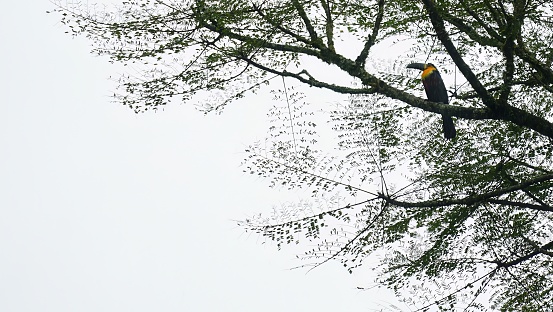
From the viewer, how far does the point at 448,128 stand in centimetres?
735

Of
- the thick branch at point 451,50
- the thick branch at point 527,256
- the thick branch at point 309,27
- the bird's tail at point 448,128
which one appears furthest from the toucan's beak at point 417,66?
the thick branch at point 527,256

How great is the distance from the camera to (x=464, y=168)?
22.8 feet

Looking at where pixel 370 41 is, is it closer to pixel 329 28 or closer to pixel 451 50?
pixel 329 28

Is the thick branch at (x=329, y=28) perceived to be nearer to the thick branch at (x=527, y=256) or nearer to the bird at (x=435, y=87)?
the bird at (x=435, y=87)

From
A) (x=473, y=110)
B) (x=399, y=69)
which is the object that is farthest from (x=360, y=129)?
(x=473, y=110)

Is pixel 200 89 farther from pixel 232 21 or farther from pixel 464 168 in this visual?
pixel 464 168

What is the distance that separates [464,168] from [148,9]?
3524mm

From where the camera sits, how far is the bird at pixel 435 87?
290 inches

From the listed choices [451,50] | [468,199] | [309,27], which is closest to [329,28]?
[309,27]

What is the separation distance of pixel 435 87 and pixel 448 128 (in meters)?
0.59

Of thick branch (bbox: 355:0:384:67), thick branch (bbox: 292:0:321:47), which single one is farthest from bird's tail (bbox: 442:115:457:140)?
thick branch (bbox: 292:0:321:47)

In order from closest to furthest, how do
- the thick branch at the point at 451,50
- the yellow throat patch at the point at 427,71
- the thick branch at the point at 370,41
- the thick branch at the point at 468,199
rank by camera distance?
the thick branch at the point at 451,50 < the thick branch at the point at 468,199 < the thick branch at the point at 370,41 < the yellow throat patch at the point at 427,71

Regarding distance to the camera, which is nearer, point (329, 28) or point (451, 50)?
point (451, 50)

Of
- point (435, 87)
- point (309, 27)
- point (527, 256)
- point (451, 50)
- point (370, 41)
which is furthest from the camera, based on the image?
point (435, 87)
